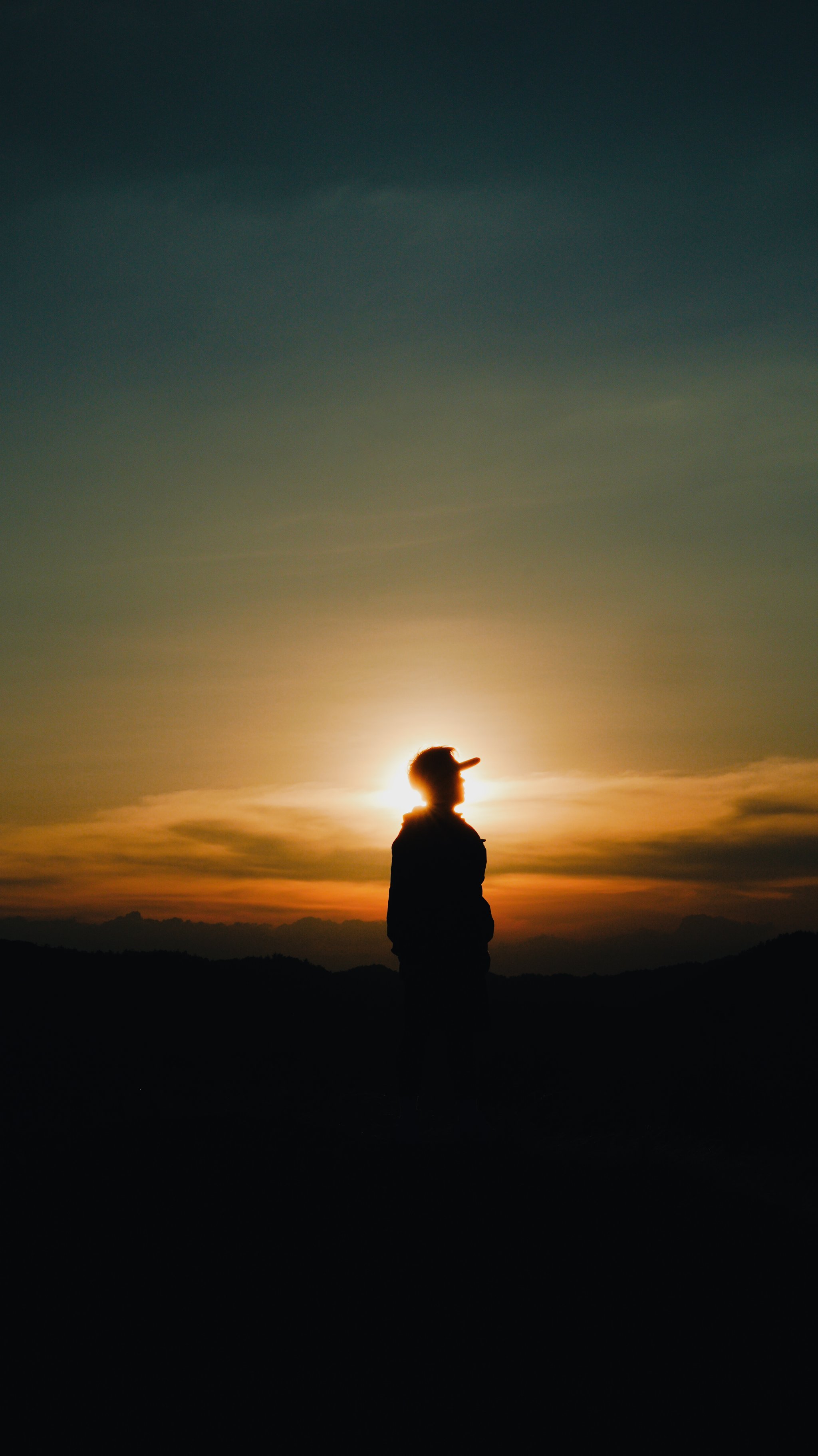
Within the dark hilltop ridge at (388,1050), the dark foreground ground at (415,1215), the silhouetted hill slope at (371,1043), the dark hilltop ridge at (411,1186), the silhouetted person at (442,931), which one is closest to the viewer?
the dark foreground ground at (415,1215)

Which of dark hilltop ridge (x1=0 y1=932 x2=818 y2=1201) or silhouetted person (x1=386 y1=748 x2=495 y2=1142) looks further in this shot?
dark hilltop ridge (x1=0 y1=932 x2=818 y2=1201)

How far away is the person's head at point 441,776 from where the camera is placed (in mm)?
9148

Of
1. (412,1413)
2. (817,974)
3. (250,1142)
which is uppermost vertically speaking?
(817,974)

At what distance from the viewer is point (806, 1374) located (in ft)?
15.5

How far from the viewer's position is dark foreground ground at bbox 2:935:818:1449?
4.87 m

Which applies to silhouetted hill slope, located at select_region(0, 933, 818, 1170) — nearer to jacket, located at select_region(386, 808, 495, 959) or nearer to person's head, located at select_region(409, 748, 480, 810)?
jacket, located at select_region(386, 808, 495, 959)

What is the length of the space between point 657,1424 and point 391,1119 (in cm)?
626

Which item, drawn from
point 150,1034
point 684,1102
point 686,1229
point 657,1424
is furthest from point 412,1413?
point 150,1034

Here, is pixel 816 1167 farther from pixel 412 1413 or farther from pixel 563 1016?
pixel 563 1016

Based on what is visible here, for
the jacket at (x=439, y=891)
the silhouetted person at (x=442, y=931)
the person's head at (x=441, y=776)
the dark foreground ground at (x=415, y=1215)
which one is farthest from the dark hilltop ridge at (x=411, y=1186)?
the person's head at (x=441, y=776)

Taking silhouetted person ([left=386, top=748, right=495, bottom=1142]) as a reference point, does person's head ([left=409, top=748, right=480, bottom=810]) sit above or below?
above

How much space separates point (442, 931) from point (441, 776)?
1.36 meters

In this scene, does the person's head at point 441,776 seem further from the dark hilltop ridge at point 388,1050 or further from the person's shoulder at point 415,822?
the dark hilltop ridge at point 388,1050

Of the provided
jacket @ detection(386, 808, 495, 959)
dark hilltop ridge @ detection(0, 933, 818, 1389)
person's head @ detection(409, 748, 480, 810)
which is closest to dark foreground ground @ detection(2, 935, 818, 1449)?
dark hilltop ridge @ detection(0, 933, 818, 1389)
